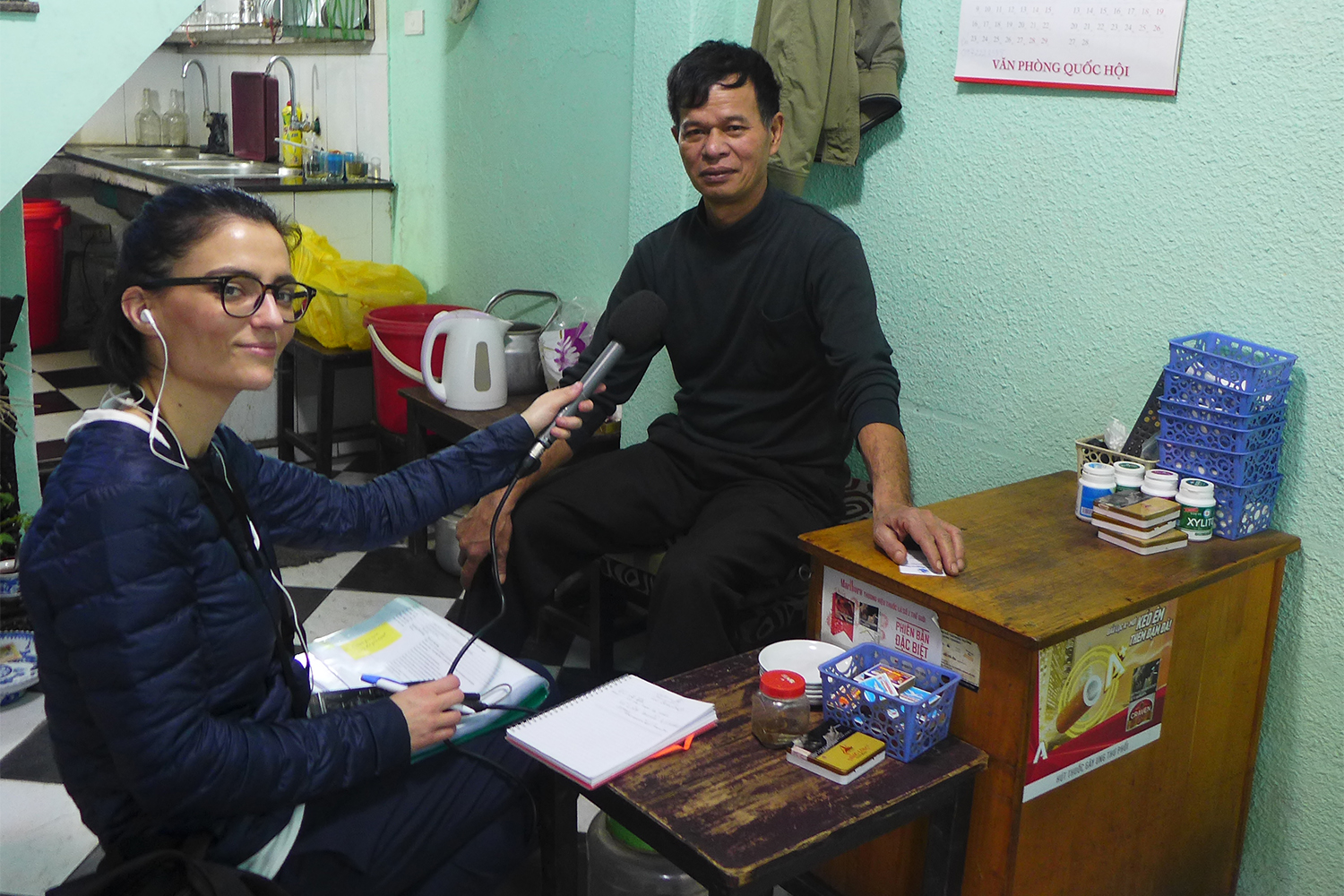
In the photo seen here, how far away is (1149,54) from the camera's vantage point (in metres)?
1.86

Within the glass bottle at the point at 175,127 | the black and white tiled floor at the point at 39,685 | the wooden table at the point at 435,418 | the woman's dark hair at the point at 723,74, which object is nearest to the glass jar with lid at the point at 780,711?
the black and white tiled floor at the point at 39,685

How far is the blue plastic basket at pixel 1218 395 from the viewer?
5.50ft

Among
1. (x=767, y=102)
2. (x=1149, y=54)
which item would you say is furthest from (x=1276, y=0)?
(x=767, y=102)

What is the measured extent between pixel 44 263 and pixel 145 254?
4666 mm

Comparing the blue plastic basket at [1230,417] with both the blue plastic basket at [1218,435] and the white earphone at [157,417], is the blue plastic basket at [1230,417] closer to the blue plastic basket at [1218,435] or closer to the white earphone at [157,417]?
the blue plastic basket at [1218,435]

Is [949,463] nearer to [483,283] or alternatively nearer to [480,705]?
[480,705]

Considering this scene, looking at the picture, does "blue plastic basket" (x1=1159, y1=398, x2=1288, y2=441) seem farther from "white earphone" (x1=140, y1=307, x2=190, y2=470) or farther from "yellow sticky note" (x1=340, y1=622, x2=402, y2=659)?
"white earphone" (x1=140, y1=307, x2=190, y2=470)

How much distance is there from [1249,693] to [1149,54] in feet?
3.43

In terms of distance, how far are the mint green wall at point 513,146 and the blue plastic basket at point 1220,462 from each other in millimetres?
1695

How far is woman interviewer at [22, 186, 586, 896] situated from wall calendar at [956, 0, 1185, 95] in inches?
53.1

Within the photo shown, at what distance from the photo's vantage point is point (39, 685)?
2.39 m

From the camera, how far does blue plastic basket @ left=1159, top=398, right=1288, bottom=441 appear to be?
1683mm

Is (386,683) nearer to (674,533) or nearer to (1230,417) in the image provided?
(674,533)

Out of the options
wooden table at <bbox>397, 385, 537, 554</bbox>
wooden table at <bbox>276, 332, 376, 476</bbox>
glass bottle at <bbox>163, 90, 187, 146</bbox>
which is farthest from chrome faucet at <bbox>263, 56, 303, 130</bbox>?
wooden table at <bbox>397, 385, 537, 554</bbox>
